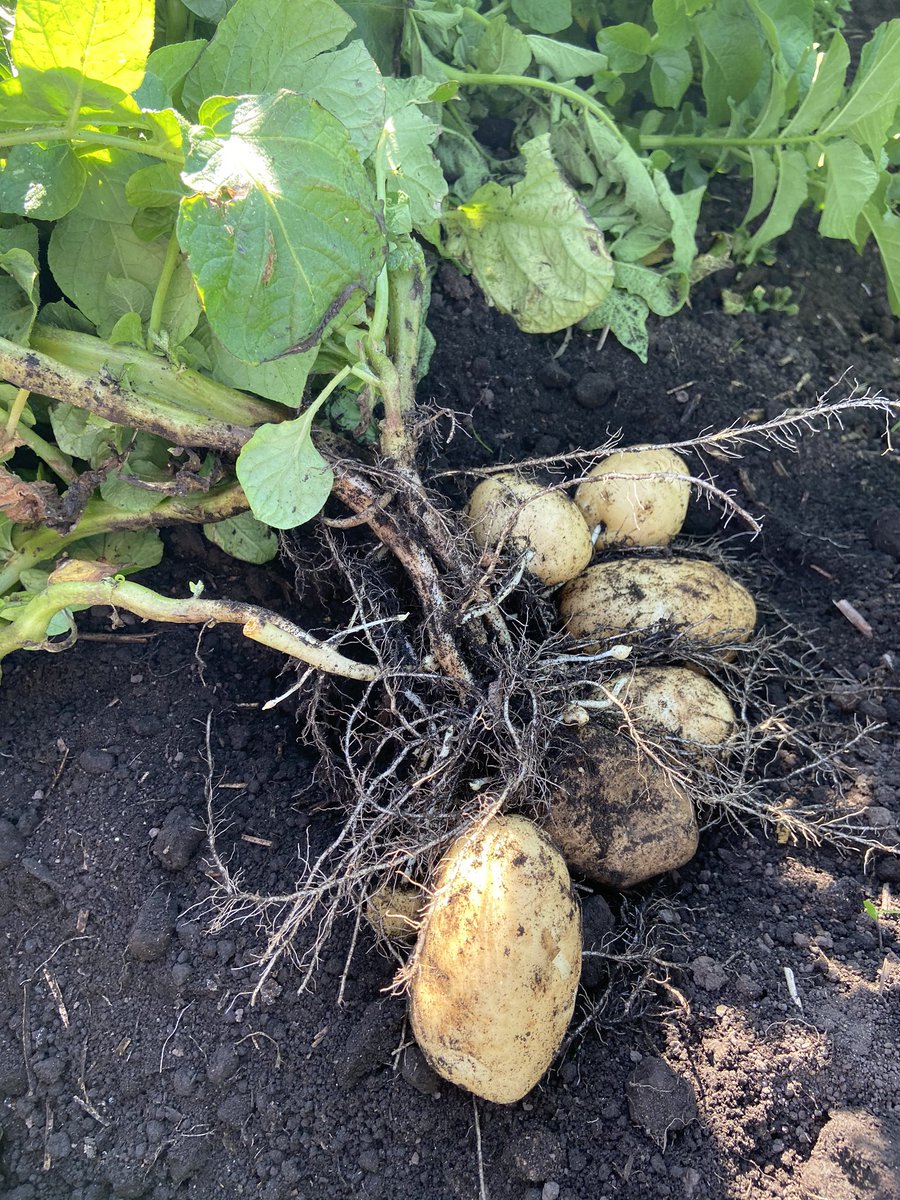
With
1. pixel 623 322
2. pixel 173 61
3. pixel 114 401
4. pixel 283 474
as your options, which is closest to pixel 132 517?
pixel 114 401

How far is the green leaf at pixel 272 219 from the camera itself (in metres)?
1.27

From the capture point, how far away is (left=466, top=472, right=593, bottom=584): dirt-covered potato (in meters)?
1.79

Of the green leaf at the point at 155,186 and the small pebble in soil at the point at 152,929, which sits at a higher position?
the green leaf at the point at 155,186

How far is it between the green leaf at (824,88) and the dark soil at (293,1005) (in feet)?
3.82

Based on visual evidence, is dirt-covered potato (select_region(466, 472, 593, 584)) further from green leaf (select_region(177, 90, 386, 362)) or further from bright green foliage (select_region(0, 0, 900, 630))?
green leaf (select_region(177, 90, 386, 362))

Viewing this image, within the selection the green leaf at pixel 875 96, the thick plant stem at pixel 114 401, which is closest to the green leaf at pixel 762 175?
the green leaf at pixel 875 96

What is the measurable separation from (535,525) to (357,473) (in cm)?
39

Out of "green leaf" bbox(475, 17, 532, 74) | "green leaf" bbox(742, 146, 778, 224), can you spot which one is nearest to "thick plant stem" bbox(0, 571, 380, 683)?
"green leaf" bbox(475, 17, 532, 74)

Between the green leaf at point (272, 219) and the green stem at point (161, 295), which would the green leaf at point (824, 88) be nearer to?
the green leaf at point (272, 219)

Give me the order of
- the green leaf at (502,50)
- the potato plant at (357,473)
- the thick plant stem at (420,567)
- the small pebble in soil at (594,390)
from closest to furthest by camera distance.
→ 1. the potato plant at (357,473)
2. the thick plant stem at (420,567)
3. the green leaf at (502,50)
4. the small pebble in soil at (594,390)

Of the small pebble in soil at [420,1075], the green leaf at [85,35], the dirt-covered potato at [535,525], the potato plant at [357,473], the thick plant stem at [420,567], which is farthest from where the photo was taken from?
the dirt-covered potato at [535,525]

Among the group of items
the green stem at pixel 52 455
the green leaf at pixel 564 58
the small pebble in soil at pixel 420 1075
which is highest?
the green leaf at pixel 564 58

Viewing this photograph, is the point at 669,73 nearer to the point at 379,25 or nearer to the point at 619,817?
the point at 379,25

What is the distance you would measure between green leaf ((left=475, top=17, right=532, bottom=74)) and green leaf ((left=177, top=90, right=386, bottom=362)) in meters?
0.96
